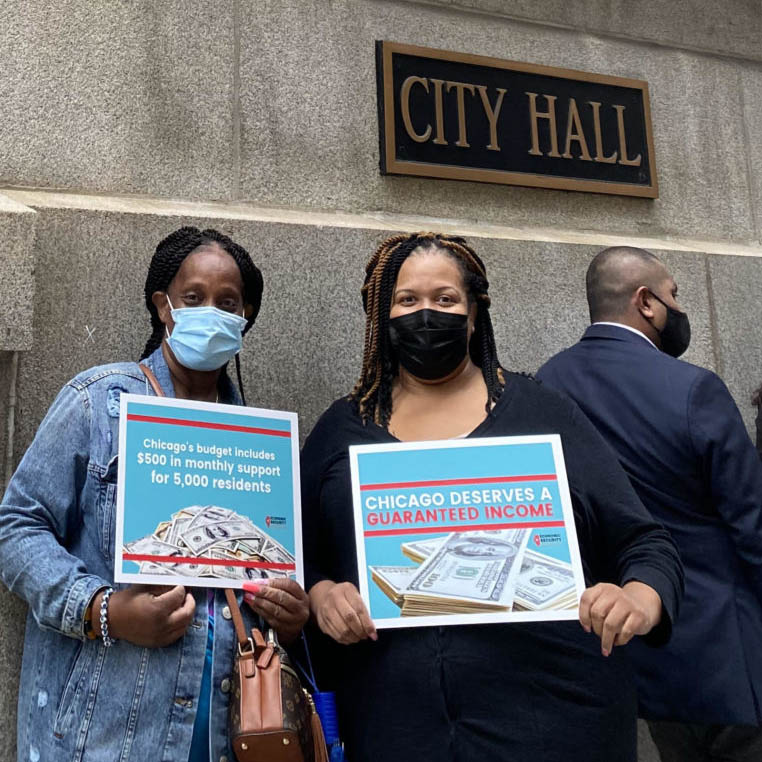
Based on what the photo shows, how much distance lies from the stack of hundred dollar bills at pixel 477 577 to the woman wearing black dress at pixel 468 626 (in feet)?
0.28

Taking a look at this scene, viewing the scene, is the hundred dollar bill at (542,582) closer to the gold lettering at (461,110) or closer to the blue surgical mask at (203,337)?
the blue surgical mask at (203,337)

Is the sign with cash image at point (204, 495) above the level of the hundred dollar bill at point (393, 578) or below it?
above

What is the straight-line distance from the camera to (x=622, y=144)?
5.00m

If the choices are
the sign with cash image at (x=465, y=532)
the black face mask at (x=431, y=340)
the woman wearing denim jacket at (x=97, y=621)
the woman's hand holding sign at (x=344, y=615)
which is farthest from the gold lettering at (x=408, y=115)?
the woman's hand holding sign at (x=344, y=615)

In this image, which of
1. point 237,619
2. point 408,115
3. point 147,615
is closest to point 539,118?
point 408,115

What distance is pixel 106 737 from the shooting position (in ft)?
8.32

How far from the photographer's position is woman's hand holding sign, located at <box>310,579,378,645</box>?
2605 mm

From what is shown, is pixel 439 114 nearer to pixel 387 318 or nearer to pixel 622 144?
pixel 622 144

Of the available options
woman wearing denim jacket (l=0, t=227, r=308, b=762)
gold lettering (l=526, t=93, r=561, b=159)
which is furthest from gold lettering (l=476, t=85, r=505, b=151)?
woman wearing denim jacket (l=0, t=227, r=308, b=762)

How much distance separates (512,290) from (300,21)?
4.63ft

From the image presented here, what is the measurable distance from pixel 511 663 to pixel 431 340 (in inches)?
35.0

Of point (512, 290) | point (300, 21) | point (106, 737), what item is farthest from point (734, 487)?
point (300, 21)

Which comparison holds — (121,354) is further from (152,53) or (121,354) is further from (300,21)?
(300,21)

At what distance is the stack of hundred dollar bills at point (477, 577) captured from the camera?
2.62 metres
